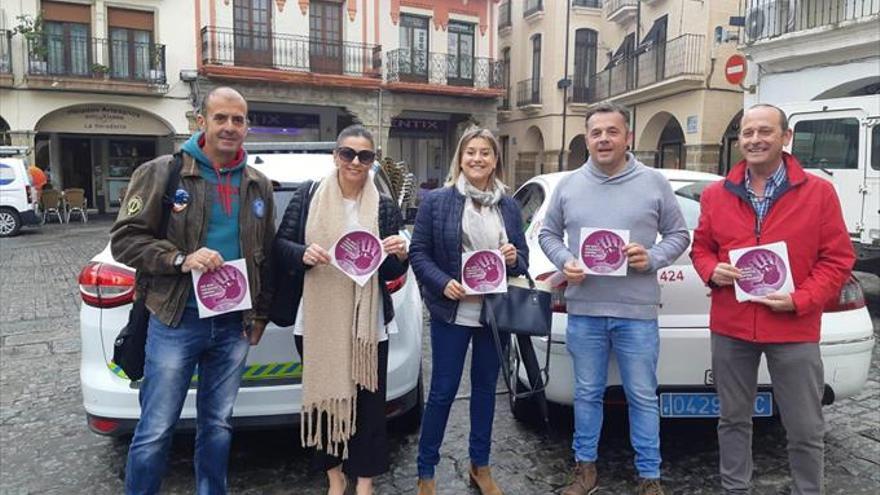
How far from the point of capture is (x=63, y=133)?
2156 cm

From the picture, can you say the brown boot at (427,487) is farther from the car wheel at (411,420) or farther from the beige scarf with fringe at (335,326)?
the car wheel at (411,420)

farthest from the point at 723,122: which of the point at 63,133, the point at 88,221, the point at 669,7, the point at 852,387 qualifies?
the point at 63,133

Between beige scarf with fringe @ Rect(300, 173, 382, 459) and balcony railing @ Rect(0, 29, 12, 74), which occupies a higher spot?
balcony railing @ Rect(0, 29, 12, 74)

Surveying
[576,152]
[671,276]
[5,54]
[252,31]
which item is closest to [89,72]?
[5,54]

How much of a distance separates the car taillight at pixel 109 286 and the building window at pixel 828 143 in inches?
326

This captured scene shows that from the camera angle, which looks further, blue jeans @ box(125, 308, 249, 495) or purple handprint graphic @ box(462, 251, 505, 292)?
purple handprint graphic @ box(462, 251, 505, 292)

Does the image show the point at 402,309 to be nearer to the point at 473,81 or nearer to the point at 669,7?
the point at 669,7

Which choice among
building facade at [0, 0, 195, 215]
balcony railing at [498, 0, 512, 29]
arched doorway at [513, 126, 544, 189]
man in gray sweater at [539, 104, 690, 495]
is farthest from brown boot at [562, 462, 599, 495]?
balcony railing at [498, 0, 512, 29]

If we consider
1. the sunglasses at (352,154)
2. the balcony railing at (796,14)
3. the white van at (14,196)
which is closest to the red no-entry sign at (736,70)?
the balcony railing at (796,14)

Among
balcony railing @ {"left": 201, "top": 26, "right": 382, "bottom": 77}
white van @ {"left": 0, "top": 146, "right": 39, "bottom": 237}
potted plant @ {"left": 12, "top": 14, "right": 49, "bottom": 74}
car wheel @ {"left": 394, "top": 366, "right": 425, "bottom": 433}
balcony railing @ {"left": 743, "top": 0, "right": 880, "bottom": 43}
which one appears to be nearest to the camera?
car wheel @ {"left": 394, "top": 366, "right": 425, "bottom": 433}

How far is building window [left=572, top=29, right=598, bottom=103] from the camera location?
25.3 metres

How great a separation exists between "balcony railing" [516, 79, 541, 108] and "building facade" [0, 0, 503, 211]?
2.65 metres

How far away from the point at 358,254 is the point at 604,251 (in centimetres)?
114

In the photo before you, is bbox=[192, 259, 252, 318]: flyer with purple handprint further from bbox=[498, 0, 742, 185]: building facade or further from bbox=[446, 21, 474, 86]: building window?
bbox=[446, 21, 474, 86]: building window
